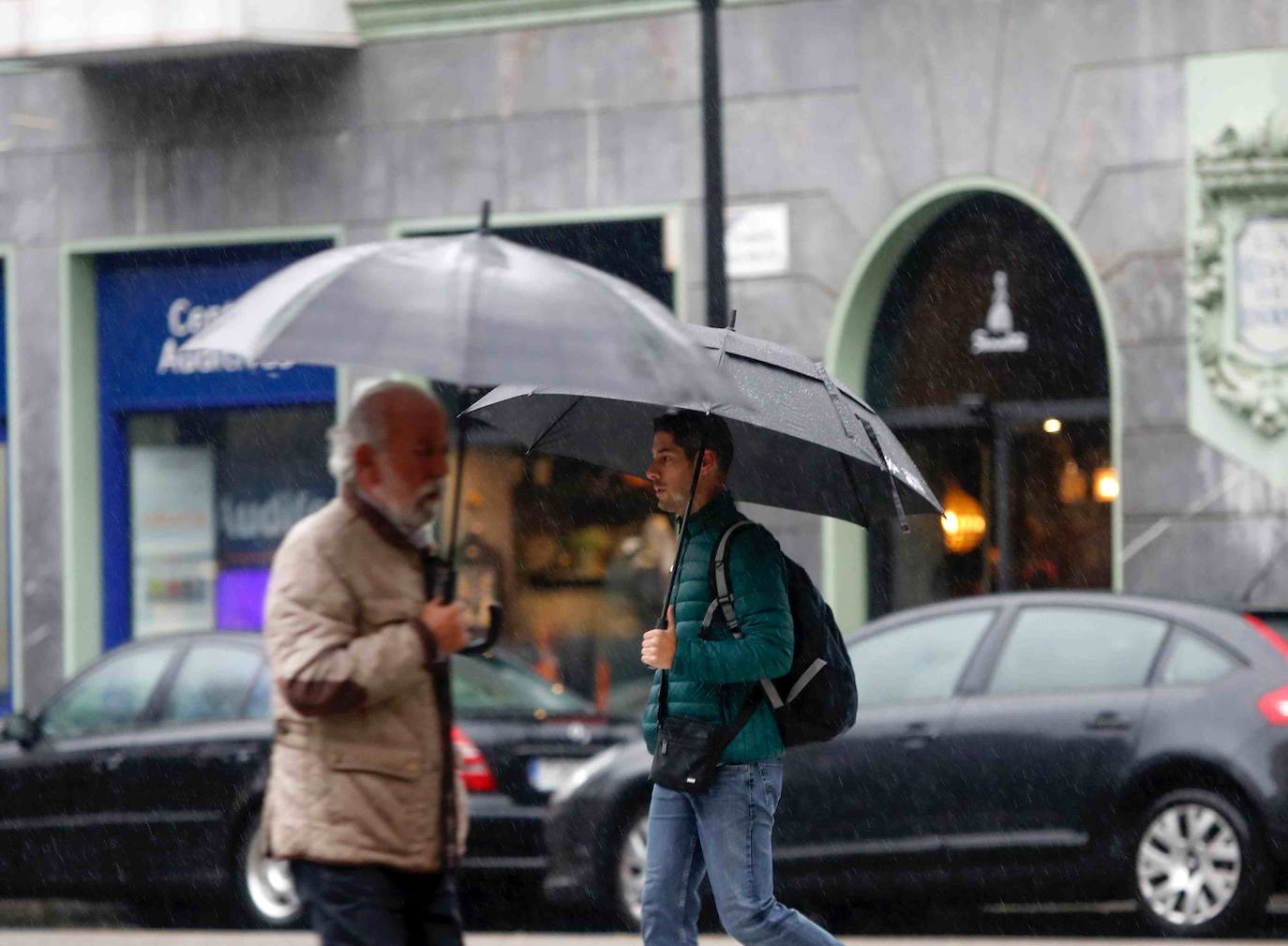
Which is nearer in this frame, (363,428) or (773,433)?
(363,428)

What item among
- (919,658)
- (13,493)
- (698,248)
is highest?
(698,248)

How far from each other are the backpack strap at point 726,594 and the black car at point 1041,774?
3.84 metres

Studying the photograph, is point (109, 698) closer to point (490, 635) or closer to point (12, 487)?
point (12, 487)

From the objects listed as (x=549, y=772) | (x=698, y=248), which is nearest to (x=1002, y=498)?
(x=698, y=248)

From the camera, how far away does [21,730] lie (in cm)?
1057

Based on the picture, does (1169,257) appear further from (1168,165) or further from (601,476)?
(601,476)

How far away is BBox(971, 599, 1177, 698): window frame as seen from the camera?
9.02 meters

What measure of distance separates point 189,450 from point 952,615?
9.19m

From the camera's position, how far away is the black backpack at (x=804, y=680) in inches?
209

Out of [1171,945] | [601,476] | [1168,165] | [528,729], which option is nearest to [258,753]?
[528,729]

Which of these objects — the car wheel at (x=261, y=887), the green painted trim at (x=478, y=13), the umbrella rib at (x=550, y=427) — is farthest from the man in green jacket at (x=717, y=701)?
the green painted trim at (x=478, y=13)

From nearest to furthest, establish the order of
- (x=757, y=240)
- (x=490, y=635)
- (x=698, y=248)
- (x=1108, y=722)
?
(x=490, y=635) < (x=1108, y=722) < (x=757, y=240) < (x=698, y=248)

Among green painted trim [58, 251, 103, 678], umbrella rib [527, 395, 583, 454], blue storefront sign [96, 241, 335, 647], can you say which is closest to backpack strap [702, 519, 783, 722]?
umbrella rib [527, 395, 583, 454]

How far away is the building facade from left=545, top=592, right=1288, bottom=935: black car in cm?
465
